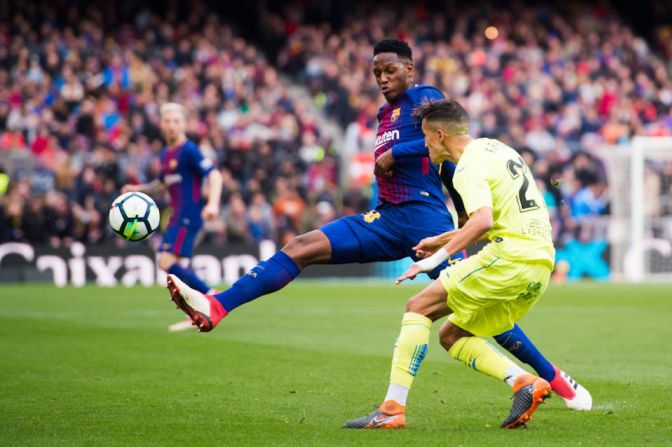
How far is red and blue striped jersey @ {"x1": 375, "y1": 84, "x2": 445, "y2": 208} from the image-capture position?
830cm

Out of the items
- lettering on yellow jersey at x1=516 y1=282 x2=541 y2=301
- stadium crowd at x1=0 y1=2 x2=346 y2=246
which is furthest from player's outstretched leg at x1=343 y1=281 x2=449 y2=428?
stadium crowd at x1=0 y1=2 x2=346 y2=246

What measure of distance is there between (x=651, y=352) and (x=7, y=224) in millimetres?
14366

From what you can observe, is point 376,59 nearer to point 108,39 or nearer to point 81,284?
point 81,284

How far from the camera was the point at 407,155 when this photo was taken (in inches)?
324

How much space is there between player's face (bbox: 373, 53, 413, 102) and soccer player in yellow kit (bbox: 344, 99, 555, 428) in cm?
146

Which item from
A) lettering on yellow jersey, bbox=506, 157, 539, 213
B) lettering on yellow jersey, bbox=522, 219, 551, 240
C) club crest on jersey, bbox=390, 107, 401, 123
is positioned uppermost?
club crest on jersey, bbox=390, 107, 401, 123

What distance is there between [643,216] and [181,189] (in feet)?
48.3

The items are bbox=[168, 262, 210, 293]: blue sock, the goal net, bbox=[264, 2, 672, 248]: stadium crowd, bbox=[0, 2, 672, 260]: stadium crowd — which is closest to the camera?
bbox=[168, 262, 210, 293]: blue sock

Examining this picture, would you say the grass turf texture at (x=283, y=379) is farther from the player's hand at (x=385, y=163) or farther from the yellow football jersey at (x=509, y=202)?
the player's hand at (x=385, y=163)

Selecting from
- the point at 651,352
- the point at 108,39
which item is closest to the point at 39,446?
the point at 651,352

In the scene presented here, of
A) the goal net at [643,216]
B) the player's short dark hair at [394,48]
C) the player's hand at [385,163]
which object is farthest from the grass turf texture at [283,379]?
the goal net at [643,216]

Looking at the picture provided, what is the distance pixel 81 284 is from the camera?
22.7 meters

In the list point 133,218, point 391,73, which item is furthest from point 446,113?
point 133,218

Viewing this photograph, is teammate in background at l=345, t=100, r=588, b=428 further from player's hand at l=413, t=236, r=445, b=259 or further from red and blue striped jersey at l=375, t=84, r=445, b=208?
red and blue striped jersey at l=375, t=84, r=445, b=208
